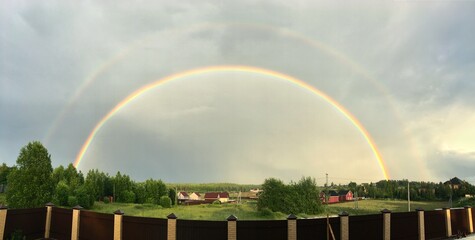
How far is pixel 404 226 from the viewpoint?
20516mm

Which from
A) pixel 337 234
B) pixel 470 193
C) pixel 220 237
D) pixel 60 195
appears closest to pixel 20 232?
pixel 220 237

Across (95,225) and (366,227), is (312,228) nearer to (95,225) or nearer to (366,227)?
(366,227)

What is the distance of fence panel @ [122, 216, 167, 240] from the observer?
1659cm

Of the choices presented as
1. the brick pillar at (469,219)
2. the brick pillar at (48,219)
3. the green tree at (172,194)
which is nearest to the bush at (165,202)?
the green tree at (172,194)

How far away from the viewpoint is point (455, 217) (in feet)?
79.2

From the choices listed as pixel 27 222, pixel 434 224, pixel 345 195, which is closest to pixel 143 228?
pixel 27 222

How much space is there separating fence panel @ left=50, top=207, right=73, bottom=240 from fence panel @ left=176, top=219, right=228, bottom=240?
26.0ft

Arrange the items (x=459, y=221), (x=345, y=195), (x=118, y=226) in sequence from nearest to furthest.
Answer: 1. (x=118, y=226)
2. (x=459, y=221)
3. (x=345, y=195)

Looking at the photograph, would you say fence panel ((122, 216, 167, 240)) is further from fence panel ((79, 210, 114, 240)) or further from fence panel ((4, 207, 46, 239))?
fence panel ((4, 207, 46, 239))

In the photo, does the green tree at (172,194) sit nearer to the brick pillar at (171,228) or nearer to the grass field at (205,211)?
the grass field at (205,211)

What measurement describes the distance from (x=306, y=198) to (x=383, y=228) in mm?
41847

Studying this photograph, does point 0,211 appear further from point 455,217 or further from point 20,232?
point 455,217

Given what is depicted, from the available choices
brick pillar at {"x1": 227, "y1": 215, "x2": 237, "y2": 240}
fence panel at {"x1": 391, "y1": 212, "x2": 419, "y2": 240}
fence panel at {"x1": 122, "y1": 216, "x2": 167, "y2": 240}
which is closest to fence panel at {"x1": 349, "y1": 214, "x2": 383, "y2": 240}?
fence panel at {"x1": 391, "y1": 212, "x2": 419, "y2": 240}

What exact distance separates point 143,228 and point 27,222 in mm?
8631
